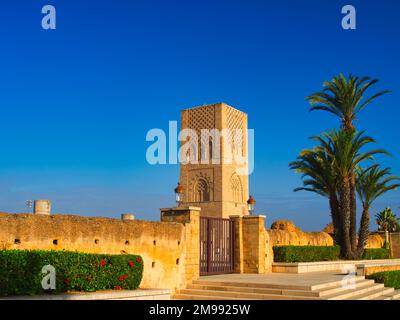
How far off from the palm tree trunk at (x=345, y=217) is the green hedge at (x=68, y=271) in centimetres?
1444

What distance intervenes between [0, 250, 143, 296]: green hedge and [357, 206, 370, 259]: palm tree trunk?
53.1ft

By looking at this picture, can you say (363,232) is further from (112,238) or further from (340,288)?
(112,238)

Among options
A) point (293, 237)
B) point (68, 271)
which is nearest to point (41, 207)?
point (68, 271)

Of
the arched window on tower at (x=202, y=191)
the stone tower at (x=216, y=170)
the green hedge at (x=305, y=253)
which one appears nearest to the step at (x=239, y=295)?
the green hedge at (x=305, y=253)

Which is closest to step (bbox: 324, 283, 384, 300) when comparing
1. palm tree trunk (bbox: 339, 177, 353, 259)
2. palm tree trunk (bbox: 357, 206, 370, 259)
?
palm tree trunk (bbox: 339, 177, 353, 259)

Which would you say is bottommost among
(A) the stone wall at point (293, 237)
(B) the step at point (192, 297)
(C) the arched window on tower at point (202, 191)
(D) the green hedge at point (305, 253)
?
(B) the step at point (192, 297)

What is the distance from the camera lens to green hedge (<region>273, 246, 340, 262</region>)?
1803 cm

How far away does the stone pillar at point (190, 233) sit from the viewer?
517 inches

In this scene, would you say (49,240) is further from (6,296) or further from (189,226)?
(189,226)

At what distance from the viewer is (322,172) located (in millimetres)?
23094

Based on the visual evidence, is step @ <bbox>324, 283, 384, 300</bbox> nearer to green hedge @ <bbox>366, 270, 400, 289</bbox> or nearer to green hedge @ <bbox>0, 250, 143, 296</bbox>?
green hedge @ <bbox>366, 270, 400, 289</bbox>

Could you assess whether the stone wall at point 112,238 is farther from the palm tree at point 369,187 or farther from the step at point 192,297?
the palm tree at point 369,187

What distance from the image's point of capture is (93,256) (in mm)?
9484

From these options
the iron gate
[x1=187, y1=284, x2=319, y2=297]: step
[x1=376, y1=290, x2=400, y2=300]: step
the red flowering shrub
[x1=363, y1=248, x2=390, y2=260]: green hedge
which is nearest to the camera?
the red flowering shrub
